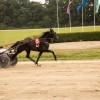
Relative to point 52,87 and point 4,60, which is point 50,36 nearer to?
point 4,60

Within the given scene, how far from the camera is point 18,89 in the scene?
27.2 feet

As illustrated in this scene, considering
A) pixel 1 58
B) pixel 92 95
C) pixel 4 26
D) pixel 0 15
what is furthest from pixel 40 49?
pixel 0 15

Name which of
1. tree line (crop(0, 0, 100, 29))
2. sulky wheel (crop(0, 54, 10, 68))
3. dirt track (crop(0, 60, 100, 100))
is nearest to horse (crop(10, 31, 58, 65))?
sulky wheel (crop(0, 54, 10, 68))

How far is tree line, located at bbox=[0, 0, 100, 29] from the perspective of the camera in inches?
3167

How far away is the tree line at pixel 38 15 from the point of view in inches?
3167

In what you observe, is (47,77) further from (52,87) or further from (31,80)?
(52,87)

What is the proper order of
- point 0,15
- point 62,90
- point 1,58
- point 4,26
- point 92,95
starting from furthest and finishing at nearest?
point 0,15, point 4,26, point 1,58, point 62,90, point 92,95

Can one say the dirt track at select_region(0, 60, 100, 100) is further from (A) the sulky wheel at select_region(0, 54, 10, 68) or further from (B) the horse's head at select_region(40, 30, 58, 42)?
(B) the horse's head at select_region(40, 30, 58, 42)

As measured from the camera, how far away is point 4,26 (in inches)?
3223

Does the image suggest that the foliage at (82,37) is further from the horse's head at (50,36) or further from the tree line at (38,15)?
the tree line at (38,15)

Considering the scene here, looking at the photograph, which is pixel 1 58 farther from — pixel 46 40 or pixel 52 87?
pixel 52 87

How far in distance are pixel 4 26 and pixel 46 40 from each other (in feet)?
225

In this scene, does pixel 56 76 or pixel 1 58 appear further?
pixel 1 58

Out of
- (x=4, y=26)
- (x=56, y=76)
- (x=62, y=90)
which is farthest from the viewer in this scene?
(x=4, y=26)
